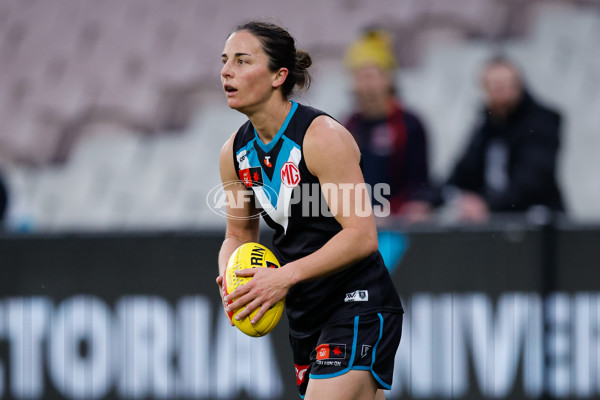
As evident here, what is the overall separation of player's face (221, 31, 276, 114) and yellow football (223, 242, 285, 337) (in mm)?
737

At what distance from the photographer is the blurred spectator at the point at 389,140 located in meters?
8.33

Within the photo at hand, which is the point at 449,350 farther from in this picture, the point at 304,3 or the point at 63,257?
the point at 304,3

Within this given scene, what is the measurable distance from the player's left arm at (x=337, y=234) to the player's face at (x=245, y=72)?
0.35m

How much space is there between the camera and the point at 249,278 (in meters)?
4.45

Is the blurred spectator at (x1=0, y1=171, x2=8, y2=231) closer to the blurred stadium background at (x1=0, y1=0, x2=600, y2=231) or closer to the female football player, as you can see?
the blurred stadium background at (x1=0, y1=0, x2=600, y2=231)

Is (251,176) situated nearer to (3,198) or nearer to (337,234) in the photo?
(337,234)

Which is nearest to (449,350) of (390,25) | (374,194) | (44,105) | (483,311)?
(483,311)

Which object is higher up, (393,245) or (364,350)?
(393,245)

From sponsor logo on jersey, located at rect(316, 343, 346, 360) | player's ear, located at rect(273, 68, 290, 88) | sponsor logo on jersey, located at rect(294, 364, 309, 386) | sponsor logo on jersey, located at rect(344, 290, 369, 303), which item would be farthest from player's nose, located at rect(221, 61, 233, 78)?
sponsor logo on jersey, located at rect(294, 364, 309, 386)

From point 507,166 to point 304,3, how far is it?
326 cm

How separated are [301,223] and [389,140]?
3993 millimetres

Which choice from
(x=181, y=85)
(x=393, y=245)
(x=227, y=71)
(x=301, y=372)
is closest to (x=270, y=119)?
Result: (x=227, y=71)

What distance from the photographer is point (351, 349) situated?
178 inches

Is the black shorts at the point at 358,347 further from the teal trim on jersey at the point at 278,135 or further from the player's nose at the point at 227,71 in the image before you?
the player's nose at the point at 227,71
